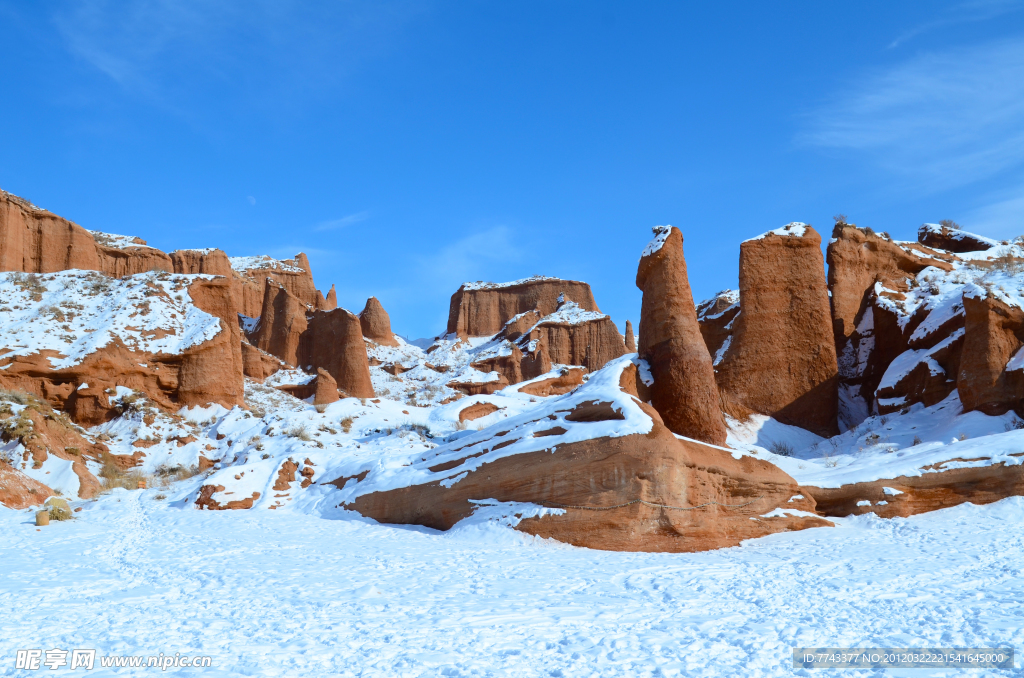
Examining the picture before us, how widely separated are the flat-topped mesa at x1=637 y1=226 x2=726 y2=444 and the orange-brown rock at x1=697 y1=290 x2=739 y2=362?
586cm

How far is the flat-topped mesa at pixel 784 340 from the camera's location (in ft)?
59.2

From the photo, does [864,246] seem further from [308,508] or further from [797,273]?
[308,508]

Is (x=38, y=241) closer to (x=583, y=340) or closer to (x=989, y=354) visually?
(x=989, y=354)

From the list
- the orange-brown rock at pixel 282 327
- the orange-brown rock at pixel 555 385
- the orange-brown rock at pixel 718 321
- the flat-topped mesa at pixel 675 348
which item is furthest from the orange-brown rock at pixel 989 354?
the orange-brown rock at pixel 282 327

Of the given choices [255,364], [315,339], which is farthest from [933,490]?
[315,339]

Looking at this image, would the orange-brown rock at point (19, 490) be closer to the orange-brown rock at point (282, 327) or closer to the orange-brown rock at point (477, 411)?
the orange-brown rock at point (477, 411)

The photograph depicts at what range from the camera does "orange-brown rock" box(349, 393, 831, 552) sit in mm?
9711

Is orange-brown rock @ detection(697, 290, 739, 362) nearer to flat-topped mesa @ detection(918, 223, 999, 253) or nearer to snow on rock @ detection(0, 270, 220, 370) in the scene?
flat-topped mesa @ detection(918, 223, 999, 253)

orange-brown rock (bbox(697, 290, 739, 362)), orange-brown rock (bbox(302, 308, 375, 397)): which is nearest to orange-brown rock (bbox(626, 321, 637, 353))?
orange-brown rock (bbox(302, 308, 375, 397))

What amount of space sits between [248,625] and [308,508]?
25.3ft

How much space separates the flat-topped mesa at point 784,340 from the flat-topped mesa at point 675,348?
118 inches

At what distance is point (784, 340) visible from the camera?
18312mm

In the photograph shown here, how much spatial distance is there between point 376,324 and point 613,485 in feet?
178

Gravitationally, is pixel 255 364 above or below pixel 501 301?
below
